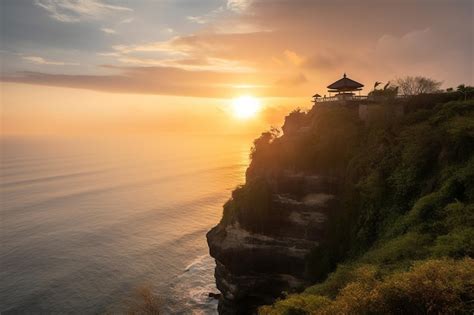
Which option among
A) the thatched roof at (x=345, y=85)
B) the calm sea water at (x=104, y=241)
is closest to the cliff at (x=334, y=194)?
the thatched roof at (x=345, y=85)

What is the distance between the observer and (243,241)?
41938 millimetres

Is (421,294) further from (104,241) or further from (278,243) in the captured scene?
(104,241)

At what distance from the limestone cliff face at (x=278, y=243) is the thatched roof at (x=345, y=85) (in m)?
13.4

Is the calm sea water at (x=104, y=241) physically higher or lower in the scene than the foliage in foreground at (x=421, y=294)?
lower

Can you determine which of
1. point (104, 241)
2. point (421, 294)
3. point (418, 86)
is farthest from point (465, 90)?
point (104, 241)

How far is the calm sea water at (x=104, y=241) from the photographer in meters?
55.0

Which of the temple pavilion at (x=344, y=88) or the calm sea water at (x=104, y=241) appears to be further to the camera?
the calm sea water at (x=104, y=241)

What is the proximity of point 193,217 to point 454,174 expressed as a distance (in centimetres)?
7415

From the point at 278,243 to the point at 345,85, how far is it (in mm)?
21574

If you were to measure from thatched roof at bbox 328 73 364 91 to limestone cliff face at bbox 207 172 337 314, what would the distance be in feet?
43.9

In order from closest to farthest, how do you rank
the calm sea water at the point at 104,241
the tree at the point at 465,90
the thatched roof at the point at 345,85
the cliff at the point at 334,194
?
1. the cliff at the point at 334,194
2. the tree at the point at 465,90
3. the thatched roof at the point at 345,85
4. the calm sea water at the point at 104,241

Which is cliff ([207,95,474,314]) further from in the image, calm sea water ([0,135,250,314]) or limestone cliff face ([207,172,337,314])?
calm sea water ([0,135,250,314])

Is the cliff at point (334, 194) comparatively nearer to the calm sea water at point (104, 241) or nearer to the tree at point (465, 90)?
the tree at point (465, 90)

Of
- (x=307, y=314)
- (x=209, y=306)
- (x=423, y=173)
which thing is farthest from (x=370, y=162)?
(x=209, y=306)
